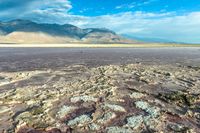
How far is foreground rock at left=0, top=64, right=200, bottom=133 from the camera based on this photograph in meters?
11.1

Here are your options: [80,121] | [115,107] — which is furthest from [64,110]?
[115,107]

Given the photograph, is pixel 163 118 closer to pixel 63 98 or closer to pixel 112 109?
pixel 112 109

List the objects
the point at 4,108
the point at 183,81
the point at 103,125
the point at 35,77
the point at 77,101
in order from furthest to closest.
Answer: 1. the point at 35,77
2. the point at 183,81
3. the point at 77,101
4. the point at 4,108
5. the point at 103,125

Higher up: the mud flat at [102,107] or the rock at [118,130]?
the rock at [118,130]

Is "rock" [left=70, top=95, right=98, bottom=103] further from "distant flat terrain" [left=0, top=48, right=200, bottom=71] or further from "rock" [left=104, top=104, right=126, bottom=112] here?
"distant flat terrain" [left=0, top=48, right=200, bottom=71]

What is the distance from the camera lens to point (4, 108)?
45.5 feet

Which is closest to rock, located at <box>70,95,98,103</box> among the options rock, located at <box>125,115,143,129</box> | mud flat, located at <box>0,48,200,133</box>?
mud flat, located at <box>0,48,200,133</box>

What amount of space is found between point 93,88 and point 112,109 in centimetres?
486

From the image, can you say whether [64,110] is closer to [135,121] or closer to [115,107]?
[115,107]

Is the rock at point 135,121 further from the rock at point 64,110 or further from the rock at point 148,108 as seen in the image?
the rock at point 64,110

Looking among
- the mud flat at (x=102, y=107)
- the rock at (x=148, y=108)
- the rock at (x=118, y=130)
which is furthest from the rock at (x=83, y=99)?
the rock at (x=118, y=130)

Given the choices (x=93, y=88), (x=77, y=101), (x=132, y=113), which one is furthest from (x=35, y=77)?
(x=132, y=113)

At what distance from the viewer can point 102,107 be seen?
1370 cm

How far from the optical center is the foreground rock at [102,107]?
11.1 meters
